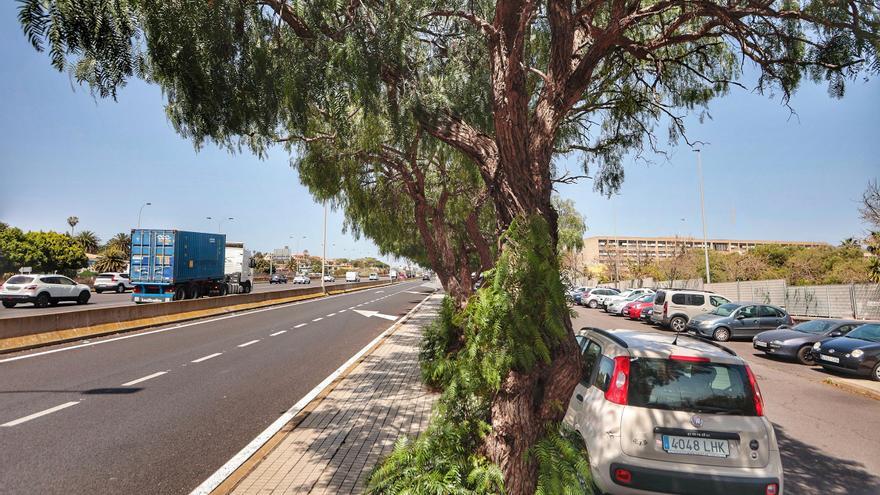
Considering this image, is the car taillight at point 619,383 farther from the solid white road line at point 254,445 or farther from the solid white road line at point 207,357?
the solid white road line at point 207,357

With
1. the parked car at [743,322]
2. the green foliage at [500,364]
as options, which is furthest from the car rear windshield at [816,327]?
the green foliage at [500,364]

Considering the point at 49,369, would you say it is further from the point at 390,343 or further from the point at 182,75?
the point at 182,75

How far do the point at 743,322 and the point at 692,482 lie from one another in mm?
17749

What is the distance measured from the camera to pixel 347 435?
6.07 metres

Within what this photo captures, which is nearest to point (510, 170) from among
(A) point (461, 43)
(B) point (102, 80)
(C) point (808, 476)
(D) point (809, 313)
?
(B) point (102, 80)

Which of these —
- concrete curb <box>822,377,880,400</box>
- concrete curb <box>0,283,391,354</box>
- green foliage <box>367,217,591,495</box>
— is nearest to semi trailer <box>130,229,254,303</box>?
concrete curb <box>0,283,391,354</box>

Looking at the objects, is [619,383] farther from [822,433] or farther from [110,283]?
[110,283]

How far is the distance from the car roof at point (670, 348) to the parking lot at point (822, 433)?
58cm

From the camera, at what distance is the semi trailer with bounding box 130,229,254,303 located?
25219 millimetres

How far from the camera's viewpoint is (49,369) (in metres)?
10.0

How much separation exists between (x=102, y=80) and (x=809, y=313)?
32746 millimetres

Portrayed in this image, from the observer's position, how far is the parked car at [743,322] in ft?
61.0

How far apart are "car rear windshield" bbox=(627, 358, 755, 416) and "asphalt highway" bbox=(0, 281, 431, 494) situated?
4.21 m

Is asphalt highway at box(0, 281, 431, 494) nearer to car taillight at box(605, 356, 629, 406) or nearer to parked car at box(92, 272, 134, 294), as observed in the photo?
car taillight at box(605, 356, 629, 406)
